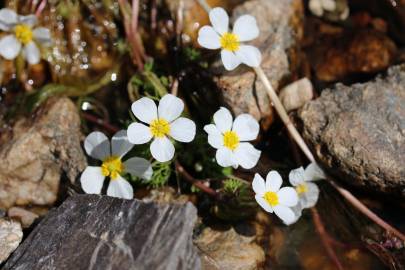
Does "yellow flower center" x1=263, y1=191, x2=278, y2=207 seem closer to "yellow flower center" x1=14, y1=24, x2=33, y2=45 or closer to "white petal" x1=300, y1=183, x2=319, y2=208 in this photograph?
"white petal" x1=300, y1=183, x2=319, y2=208

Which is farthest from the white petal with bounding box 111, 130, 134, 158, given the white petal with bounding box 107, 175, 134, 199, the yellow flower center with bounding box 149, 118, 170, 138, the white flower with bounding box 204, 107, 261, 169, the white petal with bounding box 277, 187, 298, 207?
the white petal with bounding box 277, 187, 298, 207

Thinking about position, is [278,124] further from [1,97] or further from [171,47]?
[1,97]

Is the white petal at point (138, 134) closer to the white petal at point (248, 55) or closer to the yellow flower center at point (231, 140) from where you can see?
the yellow flower center at point (231, 140)

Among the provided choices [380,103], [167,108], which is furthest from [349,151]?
[167,108]

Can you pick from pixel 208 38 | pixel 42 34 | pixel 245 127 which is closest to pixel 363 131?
pixel 245 127

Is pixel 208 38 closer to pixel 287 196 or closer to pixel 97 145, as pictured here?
pixel 97 145

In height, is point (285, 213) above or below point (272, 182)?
below
